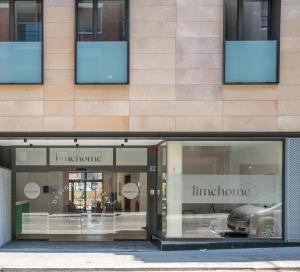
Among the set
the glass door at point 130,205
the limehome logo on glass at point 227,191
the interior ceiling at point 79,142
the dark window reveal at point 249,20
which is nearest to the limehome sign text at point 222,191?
the limehome logo on glass at point 227,191

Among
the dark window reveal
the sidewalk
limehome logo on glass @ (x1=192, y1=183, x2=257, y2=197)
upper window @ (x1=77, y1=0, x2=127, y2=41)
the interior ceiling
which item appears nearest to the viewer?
the sidewalk

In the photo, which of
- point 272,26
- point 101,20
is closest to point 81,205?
point 101,20

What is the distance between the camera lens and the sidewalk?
11.6 m

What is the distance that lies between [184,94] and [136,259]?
433cm

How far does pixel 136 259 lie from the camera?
1266 centimetres

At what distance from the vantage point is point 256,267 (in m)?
11.5

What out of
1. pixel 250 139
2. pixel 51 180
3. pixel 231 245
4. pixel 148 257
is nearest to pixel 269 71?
pixel 250 139

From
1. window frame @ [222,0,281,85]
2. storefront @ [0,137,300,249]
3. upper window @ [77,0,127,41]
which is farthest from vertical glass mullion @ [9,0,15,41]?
window frame @ [222,0,281,85]

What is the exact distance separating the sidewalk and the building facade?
2.54 feet

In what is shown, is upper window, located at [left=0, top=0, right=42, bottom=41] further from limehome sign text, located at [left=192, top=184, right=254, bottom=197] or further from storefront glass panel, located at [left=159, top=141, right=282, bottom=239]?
limehome sign text, located at [left=192, top=184, right=254, bottom=197]

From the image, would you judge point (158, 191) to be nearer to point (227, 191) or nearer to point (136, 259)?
point (227, 191)

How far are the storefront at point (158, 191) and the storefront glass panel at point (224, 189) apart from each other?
3 centimetres

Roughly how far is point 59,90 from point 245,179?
5.50 meters

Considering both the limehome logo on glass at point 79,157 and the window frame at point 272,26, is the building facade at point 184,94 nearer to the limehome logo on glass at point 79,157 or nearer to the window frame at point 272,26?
the window frame at point 272,26
